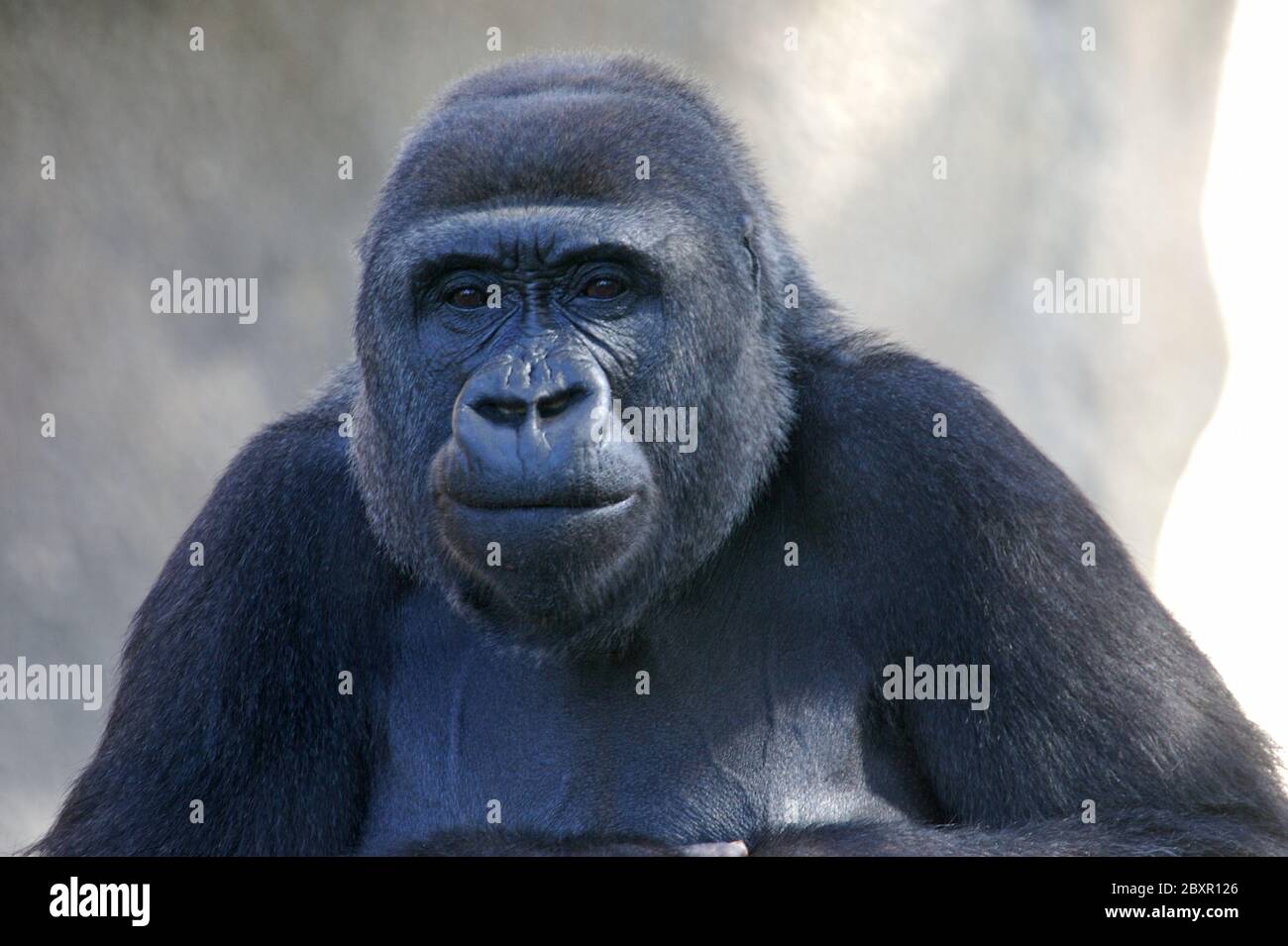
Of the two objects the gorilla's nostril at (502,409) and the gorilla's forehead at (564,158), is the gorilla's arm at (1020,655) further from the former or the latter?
the gorilla's nostril at (502,409)

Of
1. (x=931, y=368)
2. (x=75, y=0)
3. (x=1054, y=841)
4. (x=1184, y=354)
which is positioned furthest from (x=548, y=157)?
(x=1184, y=354)

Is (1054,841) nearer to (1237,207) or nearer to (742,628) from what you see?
(742,628)

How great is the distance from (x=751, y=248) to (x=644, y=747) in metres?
1.36

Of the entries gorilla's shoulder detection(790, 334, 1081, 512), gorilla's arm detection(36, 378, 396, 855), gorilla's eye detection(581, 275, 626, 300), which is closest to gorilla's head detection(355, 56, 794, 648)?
gorilla's eye detection(581, 275, 626, 300)

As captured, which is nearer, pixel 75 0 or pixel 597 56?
pixel 597 56

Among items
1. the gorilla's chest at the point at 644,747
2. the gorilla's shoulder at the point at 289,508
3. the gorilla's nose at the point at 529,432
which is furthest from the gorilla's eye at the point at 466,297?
the gorilla's chest at the point at 644,747

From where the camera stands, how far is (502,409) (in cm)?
357

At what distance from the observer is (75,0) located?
309 inches

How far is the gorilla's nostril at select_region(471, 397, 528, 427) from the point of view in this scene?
140 inches

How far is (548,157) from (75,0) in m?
4.96

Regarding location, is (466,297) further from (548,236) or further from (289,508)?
(289,508)

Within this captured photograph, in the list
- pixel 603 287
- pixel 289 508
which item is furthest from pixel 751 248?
pixel 289 508

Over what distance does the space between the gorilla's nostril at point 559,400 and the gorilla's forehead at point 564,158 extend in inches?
23.0

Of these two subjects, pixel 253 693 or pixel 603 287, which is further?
pixel 253 693
